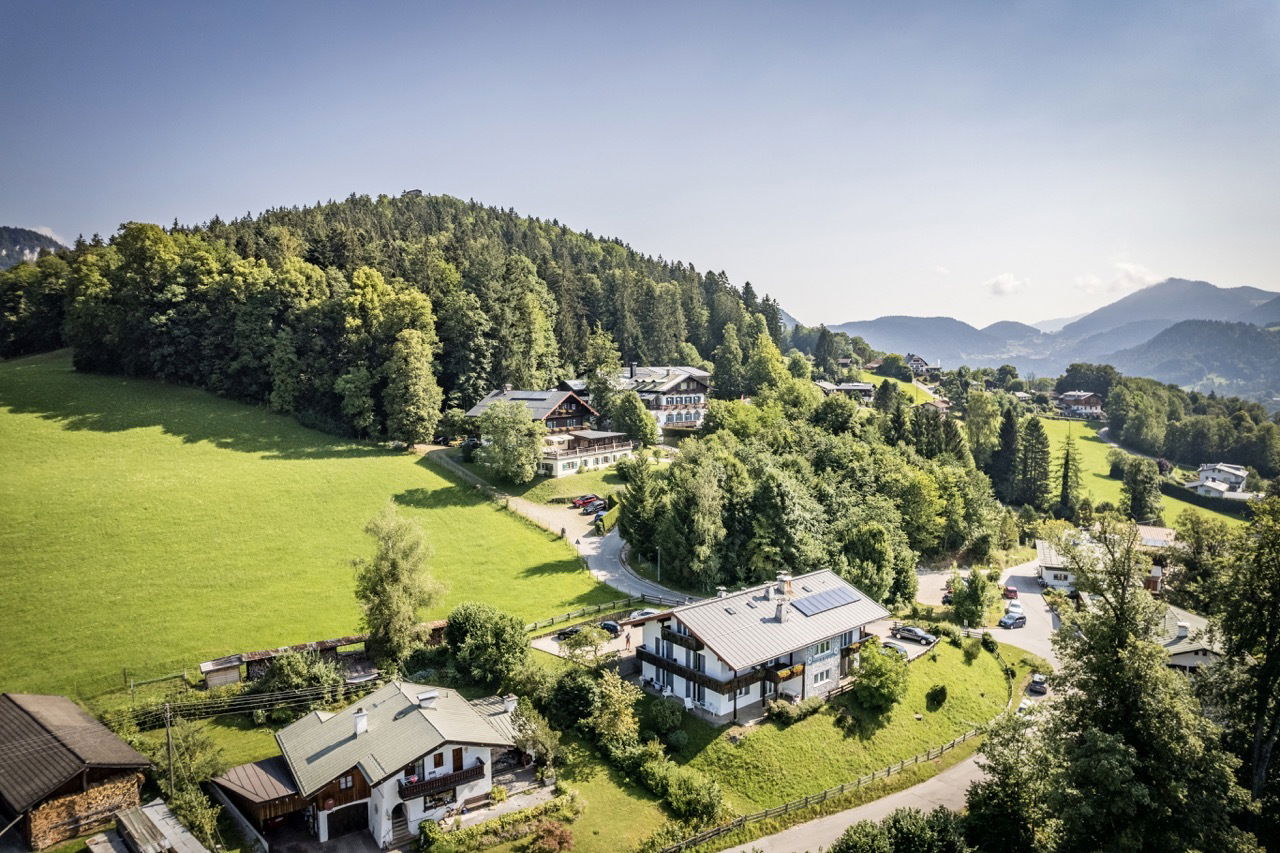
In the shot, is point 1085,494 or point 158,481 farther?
point 1085,494

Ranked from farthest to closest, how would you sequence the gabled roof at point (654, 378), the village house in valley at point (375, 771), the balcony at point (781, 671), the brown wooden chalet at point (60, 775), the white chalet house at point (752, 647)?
the gabled roof at point (654, 378) → the balcony at point (781, 671) → the white chalet house at point (752, 647) → the village house in valley at point (375, 771) → the brown wooden chalet at point (60, 775)

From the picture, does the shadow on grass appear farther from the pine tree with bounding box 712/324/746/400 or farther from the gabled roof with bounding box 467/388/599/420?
the pine tree with bounding box 712/324/746/400

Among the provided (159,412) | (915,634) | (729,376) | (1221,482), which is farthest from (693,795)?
(1221,482)

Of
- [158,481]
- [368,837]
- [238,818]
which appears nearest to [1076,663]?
[368,837]

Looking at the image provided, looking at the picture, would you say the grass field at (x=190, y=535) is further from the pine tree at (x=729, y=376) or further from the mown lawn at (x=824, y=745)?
the pine tree at (x=729, y=376)

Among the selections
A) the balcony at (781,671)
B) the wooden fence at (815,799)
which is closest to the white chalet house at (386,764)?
the wooden fence at (815,799)

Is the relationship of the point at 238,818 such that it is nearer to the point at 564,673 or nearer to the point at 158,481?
the point at 564,673

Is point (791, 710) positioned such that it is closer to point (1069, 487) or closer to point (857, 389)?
point (1069, 487)
